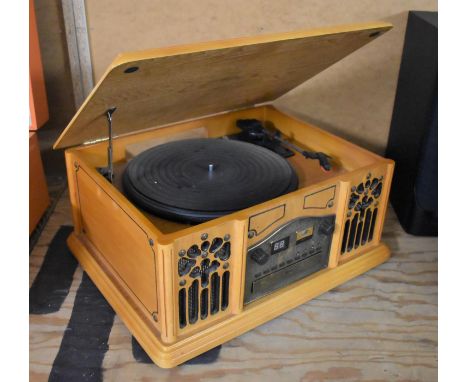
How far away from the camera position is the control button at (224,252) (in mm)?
1070

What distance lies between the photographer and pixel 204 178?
1244mm

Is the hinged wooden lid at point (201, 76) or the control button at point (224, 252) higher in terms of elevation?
the hinged wooden lid at point (201, 76)

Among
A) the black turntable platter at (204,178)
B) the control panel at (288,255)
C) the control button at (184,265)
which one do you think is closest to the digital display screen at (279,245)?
the control panel at (288,255)

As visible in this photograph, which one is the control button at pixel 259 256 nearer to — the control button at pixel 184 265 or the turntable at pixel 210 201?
the turntable at pixel 210 201

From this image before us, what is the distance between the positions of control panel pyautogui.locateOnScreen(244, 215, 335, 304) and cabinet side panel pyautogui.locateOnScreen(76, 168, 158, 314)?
220mm

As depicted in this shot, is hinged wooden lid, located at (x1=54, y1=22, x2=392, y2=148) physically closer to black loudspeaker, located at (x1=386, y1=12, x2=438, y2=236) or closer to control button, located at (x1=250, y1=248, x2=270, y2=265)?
black loudspeaker, located at (x1=386, y1=12, x2=438, y2=236)

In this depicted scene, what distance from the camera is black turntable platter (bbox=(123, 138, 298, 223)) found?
1139 mm

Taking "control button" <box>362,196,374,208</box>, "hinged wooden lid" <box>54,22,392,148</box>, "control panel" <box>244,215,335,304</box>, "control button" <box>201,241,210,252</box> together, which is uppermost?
"hinged wooden lid" <box>54,22,392,148</box>

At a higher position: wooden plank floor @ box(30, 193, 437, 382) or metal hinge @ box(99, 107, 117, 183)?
metal hinge @ box(99, 107, 117, 183)

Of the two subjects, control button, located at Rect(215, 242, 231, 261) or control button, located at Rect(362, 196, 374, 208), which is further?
control button, located at Rect(362, 196, 374, 208)

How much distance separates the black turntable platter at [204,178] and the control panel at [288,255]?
9 centimetres

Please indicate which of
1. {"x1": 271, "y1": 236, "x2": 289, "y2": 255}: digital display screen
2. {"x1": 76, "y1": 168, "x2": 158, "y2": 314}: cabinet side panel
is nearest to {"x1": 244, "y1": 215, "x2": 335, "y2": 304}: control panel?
{"x1": 271, "y1": 236, "x2": 289, "y2": 255}: digital display screen

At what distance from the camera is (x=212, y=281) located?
110cm

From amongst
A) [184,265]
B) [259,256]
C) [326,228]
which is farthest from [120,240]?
[326,228]
